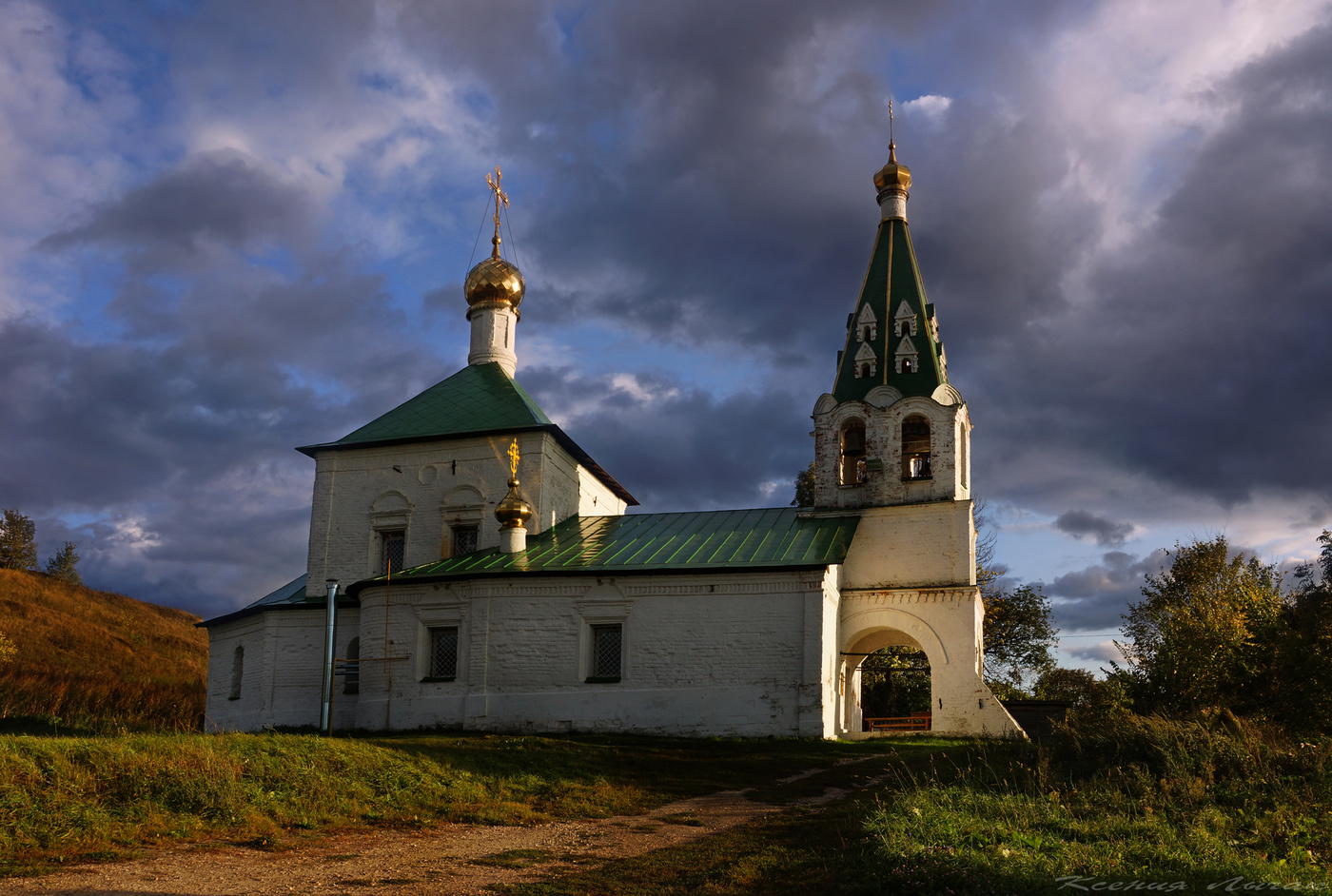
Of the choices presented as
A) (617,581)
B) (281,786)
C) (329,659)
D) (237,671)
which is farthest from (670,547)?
(281,786)

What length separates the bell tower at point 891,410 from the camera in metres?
21.8

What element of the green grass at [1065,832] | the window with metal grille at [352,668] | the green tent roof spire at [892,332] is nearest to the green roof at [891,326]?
the green tent roof spire at [892,332]

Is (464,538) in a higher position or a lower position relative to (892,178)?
lower

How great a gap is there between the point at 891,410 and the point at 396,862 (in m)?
16.5

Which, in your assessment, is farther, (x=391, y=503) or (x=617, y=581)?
(x=391, y=503)

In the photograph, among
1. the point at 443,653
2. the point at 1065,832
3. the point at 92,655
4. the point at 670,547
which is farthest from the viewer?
the point at 92,655

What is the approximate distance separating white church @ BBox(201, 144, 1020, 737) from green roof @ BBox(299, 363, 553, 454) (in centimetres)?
7

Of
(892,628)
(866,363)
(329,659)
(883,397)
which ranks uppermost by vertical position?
(866,363)

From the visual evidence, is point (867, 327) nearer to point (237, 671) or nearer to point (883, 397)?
point (883, 397)

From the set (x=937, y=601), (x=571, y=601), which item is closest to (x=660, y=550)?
(x=571, y=601)

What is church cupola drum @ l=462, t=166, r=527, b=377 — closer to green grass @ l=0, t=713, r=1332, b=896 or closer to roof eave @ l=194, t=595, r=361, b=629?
roof eave @ l=194, t=595, r=361, b=629

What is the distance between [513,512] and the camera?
21.6m

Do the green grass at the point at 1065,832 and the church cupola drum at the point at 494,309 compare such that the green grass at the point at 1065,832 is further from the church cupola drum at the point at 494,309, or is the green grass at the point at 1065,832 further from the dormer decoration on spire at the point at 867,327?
the church cupola drum at the point at 494,309

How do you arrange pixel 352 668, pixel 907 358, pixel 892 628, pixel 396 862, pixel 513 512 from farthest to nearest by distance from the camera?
1. pixel 907 358
2. pixel 352 668
3. pixel 513 512
4. pixel 892 628
5. pixel 396 862
